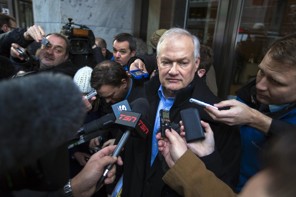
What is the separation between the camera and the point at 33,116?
362mm

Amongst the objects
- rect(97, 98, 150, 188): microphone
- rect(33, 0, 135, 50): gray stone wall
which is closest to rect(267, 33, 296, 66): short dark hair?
rect(97, 98, 150, 188): microphone

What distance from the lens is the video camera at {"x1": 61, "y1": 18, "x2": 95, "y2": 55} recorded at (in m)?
2.26

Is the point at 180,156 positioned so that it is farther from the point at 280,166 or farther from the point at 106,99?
the point at 106,99

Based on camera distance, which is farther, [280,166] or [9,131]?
[280,166]

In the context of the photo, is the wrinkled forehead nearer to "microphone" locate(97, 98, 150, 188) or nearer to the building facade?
the building facade

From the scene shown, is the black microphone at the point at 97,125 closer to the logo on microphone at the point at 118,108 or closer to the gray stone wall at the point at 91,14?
the logo on microphone at the point at 118,108

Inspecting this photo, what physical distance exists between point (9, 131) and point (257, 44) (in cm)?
303

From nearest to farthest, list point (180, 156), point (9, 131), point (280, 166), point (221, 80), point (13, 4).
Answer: point (9, 131), point (280, 166), point (180, 156), point (221, 80), point (13, 4)

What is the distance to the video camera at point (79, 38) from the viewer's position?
226cm

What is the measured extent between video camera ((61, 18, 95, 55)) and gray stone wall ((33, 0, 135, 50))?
1163 mm

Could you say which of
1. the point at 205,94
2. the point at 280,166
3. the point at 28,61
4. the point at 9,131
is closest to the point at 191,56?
the point at 205,94

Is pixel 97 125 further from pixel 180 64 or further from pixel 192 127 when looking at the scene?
pixel 180 64

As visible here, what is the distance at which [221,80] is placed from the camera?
3.08m

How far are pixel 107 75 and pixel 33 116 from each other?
53.7 inches
